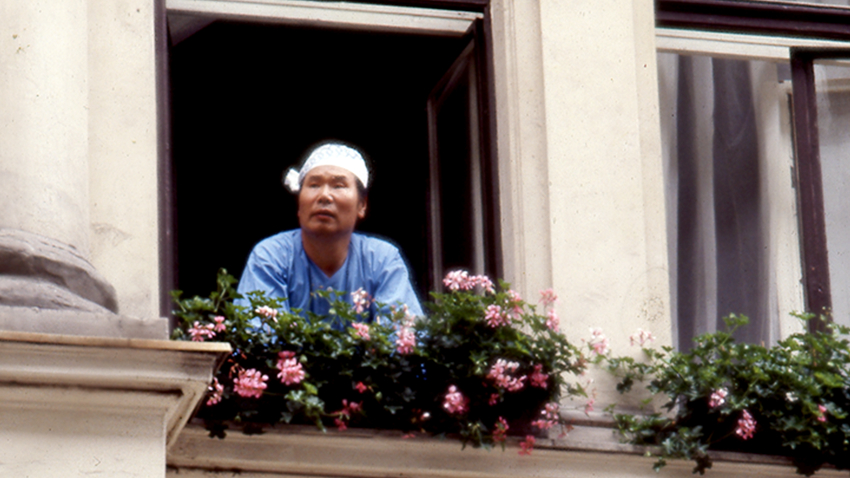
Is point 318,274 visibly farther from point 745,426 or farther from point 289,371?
point 745,426

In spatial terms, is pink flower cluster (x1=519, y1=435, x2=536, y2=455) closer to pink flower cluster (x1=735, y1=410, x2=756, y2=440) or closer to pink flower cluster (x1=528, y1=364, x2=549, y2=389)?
pink flower cluster (x1=528, y1=364, x2=549, y2=389)

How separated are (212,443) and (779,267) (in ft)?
9.14

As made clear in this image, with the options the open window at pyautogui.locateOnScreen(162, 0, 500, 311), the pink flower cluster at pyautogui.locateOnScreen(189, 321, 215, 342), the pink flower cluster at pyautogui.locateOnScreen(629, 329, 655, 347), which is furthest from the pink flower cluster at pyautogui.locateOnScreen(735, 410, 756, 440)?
the pink flower cluster at pyautogui.locateOnScreen(189, 321, 215, 342)

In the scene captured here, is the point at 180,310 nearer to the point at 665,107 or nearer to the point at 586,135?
the point at 586,135

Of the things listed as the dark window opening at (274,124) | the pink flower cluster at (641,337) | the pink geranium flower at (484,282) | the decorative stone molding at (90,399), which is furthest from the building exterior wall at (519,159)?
the dark window opening at (274,124)

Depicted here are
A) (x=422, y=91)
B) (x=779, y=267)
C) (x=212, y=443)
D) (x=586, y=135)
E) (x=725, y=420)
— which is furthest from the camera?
(x=422, y=91)

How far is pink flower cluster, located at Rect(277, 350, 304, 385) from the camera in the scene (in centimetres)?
643

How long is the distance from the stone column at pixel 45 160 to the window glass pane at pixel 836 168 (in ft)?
10.4

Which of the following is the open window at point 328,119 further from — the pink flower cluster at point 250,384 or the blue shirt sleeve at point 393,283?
the pink flower cluster at point 250,384

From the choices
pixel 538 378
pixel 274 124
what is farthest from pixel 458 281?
pixel 274 124

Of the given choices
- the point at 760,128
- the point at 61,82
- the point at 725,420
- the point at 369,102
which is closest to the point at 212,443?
the point at 61,82

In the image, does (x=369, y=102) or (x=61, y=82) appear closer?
(x=61, y=82)

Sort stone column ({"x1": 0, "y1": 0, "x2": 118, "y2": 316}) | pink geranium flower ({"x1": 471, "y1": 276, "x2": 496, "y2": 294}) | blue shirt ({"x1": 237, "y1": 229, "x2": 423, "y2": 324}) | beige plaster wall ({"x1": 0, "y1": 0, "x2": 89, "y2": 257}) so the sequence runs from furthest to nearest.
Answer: blue shirt ({"x1": 237, "y1": 229, "x2": 423, "y2": 324}) < pink geranium flower ({"x1": 471, "y1": 276, "x2": 496, "y2": 294}) < beige plaster wall ({"x1": 0, "y1": 0, "x2": 89, "y2": 257}) < stone column ({"x1": 0, "y1": 0, "x2": 118, "y2": 316})

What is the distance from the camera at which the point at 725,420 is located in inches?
272
